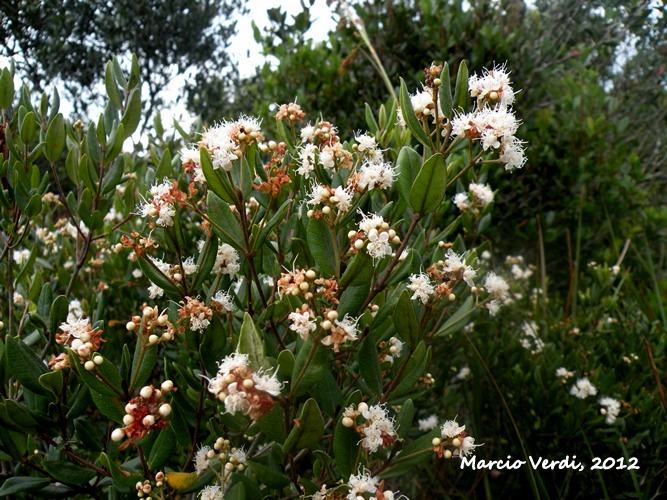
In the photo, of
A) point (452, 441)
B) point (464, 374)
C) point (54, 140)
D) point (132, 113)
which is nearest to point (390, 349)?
point (452, 441)

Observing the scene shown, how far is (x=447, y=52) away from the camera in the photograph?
11.9 feet

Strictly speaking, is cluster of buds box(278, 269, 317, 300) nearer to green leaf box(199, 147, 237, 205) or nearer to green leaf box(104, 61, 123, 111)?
green leaf box(199, 147, 237, 205)

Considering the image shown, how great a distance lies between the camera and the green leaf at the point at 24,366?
Result: 107 cm

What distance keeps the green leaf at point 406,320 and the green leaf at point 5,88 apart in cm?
118

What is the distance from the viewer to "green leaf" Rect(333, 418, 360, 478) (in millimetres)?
1069

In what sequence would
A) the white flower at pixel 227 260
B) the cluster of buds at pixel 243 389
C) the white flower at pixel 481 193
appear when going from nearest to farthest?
the cluster of buds at pixel 243 389 → the white flower at pixel 227 260 → the white flower at pixel 481 193

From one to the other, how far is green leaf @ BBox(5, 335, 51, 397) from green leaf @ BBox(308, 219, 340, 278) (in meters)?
0.59

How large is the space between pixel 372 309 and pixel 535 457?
1558mm

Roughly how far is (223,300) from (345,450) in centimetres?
41

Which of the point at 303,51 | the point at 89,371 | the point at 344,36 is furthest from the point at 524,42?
the point at 89,371

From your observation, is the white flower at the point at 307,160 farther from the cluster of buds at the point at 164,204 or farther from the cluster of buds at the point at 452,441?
the cluster of buds at the point at 452,441

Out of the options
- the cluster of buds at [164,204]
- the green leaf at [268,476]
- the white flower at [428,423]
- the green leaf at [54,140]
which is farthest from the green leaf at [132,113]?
the white flower at [428,423]

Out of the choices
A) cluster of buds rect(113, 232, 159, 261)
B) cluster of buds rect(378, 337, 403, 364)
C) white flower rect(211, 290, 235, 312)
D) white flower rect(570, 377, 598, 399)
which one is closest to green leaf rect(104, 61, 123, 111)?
cluster of buds rect(113, 232, 159, 261)

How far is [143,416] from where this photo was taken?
3.12 feet
